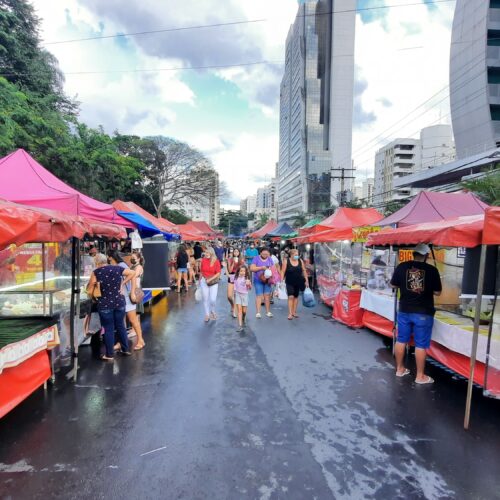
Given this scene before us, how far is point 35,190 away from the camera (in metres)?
5.24

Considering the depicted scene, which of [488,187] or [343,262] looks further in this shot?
[343,262]

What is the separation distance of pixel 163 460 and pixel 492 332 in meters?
3.81

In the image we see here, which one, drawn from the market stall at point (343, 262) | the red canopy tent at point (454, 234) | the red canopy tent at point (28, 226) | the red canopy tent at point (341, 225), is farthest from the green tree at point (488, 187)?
the red canopy tent at point (28, 226)

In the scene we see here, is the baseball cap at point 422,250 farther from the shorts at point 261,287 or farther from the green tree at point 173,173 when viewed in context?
the green tree at point 173,173

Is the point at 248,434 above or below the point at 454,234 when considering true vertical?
below

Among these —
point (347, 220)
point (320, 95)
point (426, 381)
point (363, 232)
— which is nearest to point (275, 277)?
point (363, 232)

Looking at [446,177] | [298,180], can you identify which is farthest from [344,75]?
[446,177]

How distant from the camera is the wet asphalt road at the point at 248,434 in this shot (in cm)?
245

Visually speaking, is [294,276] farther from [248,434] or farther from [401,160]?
[401,160]

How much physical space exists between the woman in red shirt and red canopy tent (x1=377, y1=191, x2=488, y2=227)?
3929 mm

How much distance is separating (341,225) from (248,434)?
27.4 feet

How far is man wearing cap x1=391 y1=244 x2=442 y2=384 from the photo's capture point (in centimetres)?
427

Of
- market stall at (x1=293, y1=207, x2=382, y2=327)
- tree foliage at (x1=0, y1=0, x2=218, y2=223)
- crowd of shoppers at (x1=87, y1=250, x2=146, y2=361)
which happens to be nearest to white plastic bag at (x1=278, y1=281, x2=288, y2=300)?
market stall at (x1=293, y1=207, x2=382, y2=327)

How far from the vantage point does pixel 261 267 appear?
761cm
